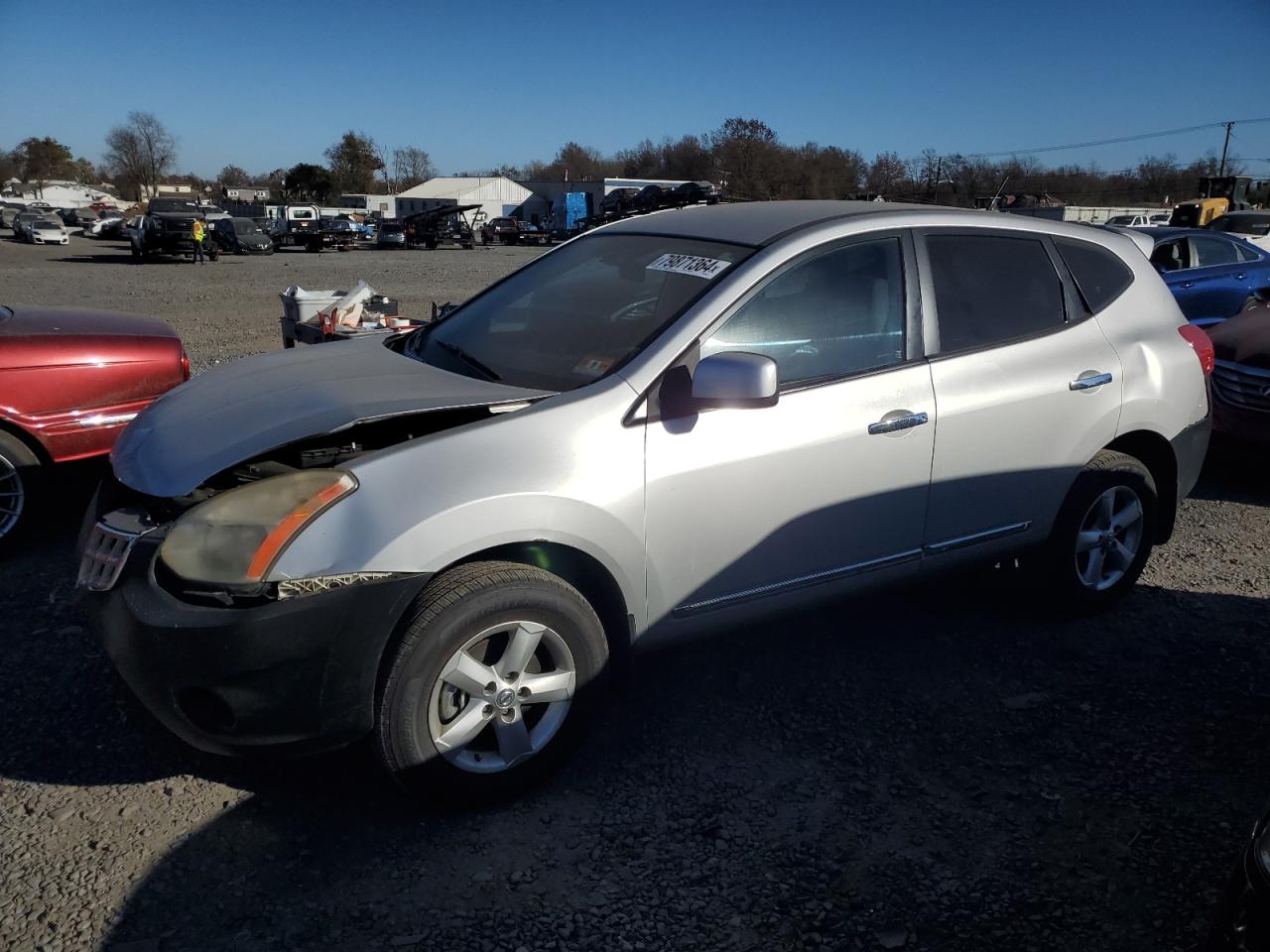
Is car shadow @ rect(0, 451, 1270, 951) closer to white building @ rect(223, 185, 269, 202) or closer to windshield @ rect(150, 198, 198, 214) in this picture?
windshield @ rect(150, 198, 198, 214)

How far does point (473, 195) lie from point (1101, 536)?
88.9m

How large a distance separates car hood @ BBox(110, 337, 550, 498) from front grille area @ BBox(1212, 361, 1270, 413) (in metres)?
5.45

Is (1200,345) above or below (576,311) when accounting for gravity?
below

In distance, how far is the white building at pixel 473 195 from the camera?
82.6 meters

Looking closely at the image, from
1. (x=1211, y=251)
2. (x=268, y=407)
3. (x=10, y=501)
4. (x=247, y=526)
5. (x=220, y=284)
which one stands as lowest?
(x=10, y=501)

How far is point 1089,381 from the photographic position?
3.84 m

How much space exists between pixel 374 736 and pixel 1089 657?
2894 mm

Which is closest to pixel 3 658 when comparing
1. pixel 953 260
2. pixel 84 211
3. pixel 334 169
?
pixel 953 260

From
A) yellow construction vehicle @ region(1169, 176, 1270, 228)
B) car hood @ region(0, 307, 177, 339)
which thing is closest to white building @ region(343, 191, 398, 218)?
yellow construction vehicle @ region(1169, 176, 1270, 228)

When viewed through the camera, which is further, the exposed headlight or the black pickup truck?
the black pickup truck

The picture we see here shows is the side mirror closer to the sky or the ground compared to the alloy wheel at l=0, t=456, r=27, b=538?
closer to the sky

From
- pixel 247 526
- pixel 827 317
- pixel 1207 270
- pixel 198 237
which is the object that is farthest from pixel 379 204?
pixel 247 526

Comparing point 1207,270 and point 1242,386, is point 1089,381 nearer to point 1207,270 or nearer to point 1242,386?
point 1242,386

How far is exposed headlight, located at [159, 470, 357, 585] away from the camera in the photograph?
2.46m
